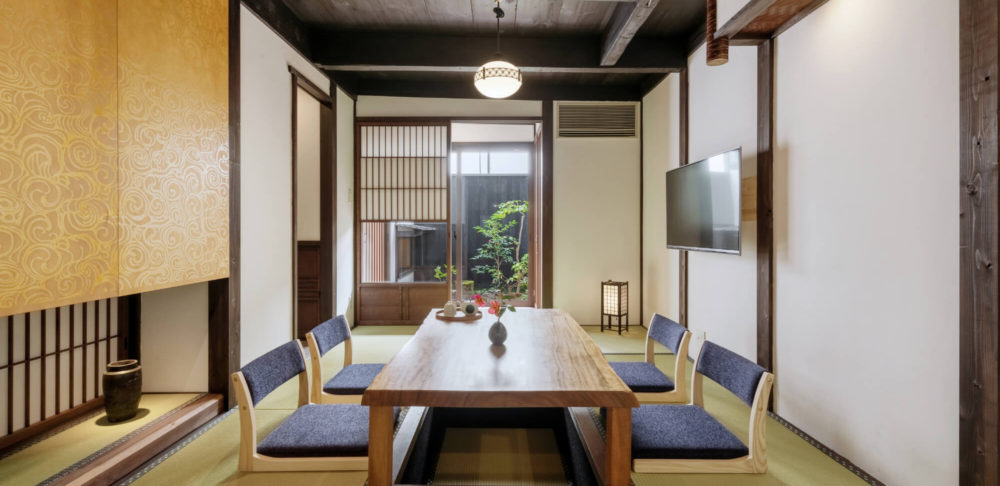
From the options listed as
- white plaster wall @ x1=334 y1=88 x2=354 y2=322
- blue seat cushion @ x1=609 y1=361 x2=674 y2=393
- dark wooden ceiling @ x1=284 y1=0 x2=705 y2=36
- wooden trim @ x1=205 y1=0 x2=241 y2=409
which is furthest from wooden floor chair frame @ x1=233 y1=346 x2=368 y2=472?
dark wooden ceiling @ x1=284 y1=0 x2=705 y2=36

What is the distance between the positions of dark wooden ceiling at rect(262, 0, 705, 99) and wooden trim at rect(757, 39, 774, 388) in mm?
997

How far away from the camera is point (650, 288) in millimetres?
4965

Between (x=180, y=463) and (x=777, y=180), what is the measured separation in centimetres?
365

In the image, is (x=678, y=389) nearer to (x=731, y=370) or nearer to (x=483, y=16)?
(x=731, y=370)

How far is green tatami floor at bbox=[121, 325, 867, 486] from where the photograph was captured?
A: 1.91 meters

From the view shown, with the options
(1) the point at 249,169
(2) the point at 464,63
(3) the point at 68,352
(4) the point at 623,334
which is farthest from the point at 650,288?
(3) the point at 68,352

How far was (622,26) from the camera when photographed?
3.30 metres

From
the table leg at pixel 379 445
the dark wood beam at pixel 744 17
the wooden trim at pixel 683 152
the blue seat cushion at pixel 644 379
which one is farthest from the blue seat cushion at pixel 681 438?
the wooden trim at pixel 683 152

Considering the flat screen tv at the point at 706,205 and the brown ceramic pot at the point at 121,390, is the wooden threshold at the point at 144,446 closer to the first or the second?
the brown ceramic pot at the point at 121,390

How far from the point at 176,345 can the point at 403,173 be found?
126 inches

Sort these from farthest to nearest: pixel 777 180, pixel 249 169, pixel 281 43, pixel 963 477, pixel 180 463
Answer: pixel 281 43 → pixel 249 169 → pixel 777 180 → pixel 180 463 → pixel 963 477

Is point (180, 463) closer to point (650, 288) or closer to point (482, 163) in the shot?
point (650, 288)

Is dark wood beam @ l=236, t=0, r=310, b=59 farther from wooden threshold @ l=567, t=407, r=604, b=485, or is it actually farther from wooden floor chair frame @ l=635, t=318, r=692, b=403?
wooden floor chair frame @ l=635, t=318, r=692, b=403

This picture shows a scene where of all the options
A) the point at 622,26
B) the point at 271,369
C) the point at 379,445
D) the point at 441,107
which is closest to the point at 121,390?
the point at 271,369
